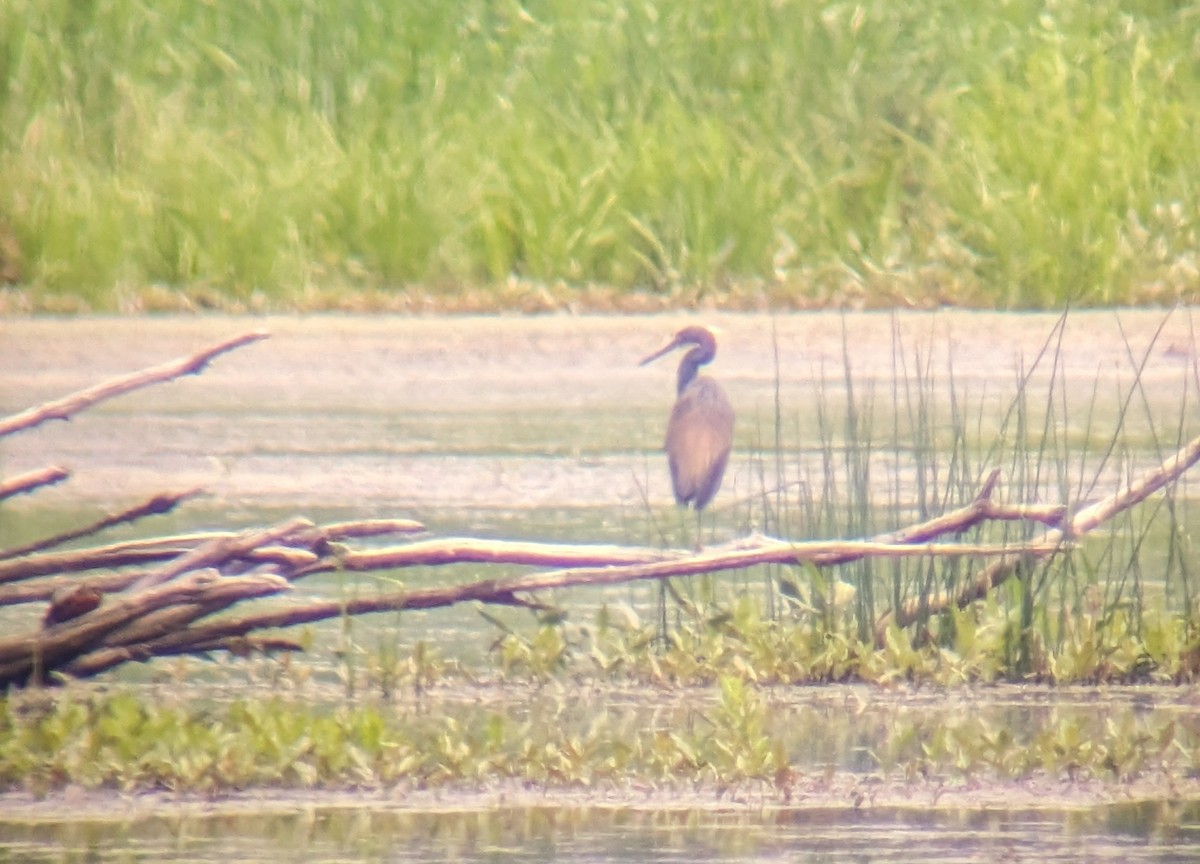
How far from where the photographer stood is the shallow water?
3.42 m

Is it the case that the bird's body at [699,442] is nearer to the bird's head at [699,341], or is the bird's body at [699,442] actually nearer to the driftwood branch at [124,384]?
the bird's head at [699,341]

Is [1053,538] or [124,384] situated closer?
[124,384]

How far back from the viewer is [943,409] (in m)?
6.69

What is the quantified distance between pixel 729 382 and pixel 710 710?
121 inches

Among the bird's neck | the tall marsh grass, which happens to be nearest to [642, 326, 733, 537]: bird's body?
the tall marsh grass

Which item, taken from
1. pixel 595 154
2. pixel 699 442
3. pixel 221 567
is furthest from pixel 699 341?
pixel 221 567

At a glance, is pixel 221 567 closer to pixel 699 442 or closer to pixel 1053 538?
pixel 1053 538

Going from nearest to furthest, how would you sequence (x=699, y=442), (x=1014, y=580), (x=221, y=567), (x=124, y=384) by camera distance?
(x=124, y=384) → (x=221, y=567) → (x=1014, y=580) → (x=699, y=442)

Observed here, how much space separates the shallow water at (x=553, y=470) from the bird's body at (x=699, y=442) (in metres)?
0.10

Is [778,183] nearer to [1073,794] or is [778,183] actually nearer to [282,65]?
[282,65]

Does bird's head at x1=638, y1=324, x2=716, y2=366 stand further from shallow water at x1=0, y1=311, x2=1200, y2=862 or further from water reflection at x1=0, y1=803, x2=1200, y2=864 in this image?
water reflection at x1=0, y1=803, x2=1200, y2=864

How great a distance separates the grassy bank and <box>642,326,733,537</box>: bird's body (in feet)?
5.93

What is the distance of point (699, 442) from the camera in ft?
18.2

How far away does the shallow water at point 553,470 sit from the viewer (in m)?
3.42
